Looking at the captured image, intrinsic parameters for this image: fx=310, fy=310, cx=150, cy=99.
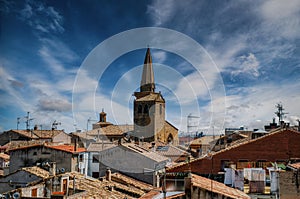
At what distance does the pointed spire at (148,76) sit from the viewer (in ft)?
225

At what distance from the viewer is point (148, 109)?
67.3 metres

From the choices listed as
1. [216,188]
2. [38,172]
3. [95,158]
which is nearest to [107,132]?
[95,158]

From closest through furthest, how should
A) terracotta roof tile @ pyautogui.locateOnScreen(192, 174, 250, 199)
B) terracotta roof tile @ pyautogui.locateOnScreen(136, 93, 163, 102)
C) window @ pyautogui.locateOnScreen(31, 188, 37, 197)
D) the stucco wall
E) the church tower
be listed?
terracotta roof tile @ pyautogui.locateOnScreen(192, 174, 250, 199) → window @ pyautogui.locateOnScreen(31, 188, 37, 197) → the stucco wall → the church tower → terracotta roof tile @ pyautogui.locateOnScreen(136, 93, 163, 102)

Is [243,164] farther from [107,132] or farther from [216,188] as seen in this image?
[107,132]

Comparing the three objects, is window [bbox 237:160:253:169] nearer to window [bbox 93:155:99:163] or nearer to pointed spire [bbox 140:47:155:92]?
window [bbox 93:155:99:163]

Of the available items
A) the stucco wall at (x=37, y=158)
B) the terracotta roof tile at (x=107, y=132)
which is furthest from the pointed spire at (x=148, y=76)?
the stucco wall at (x=37, y=158)

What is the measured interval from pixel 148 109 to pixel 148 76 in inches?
293

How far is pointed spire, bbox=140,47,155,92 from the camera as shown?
225ft

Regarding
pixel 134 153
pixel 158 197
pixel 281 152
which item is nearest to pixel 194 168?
pixel 281 152

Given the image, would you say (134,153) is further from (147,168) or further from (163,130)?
(163,130)

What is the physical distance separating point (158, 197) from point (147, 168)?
17638 mm

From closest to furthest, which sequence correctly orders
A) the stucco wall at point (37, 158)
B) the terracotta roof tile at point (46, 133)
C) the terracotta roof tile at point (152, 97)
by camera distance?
the stucco wall at point (37, 158) → the terracotta roof tile at point (46, 133) → the terracotta roof tile at point (152, 97)

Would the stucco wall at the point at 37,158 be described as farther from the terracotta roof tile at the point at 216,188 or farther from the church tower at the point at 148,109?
the church tower at the point at 148,109

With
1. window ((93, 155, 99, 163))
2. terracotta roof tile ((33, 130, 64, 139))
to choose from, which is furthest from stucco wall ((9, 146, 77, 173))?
terracotta roof tile ((33, 130, 64, 139))
